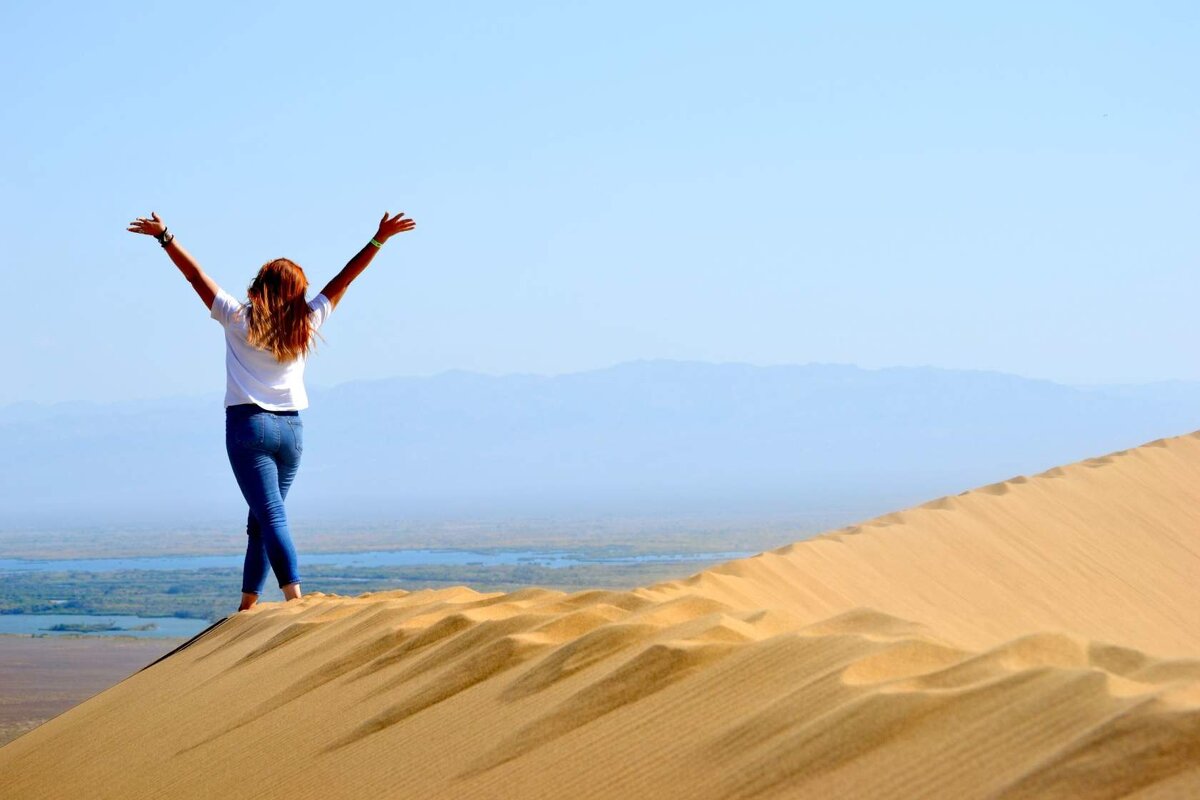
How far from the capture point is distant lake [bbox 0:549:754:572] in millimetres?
45031

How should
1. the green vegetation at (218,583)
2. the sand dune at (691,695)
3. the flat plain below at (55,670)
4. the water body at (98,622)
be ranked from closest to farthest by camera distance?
the sand dune at (691,695)
the flat plain below at (55,670)
the water body at (98,622)
the green vegetation at (218,583)

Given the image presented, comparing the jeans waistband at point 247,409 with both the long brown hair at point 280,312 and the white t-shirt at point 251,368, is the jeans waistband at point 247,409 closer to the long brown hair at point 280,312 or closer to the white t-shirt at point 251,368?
the white t-shirt at point 251,368

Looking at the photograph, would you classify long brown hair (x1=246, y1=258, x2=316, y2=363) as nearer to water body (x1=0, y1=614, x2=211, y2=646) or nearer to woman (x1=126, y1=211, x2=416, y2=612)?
woman (x1=126, y1=211, x2=416, y2=612)

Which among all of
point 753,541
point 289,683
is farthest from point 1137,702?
point 753,541

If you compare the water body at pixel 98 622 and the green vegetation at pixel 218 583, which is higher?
the green vegetation at pixel 218 583

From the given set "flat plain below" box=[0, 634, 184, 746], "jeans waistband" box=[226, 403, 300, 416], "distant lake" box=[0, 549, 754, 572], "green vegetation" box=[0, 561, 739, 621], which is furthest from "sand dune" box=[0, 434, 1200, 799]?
"distant lake" box=[0, 549, 754, 572]

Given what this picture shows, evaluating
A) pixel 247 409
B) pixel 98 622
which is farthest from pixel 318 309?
pixel 98 622

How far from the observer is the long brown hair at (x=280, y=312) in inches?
229

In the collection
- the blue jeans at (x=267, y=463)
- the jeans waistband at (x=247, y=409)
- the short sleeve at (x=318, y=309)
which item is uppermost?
the short sleeve at (x=318, y=309)

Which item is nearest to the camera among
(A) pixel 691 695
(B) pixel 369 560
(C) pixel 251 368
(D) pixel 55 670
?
(A) pixel 691 695

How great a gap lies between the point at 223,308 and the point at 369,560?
146 feet

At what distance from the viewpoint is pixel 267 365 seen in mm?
5895

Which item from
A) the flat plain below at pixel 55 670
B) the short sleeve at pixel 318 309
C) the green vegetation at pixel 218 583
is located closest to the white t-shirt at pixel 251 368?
the short sleeve at pixel 318 309

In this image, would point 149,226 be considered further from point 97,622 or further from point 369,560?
point 369,560
